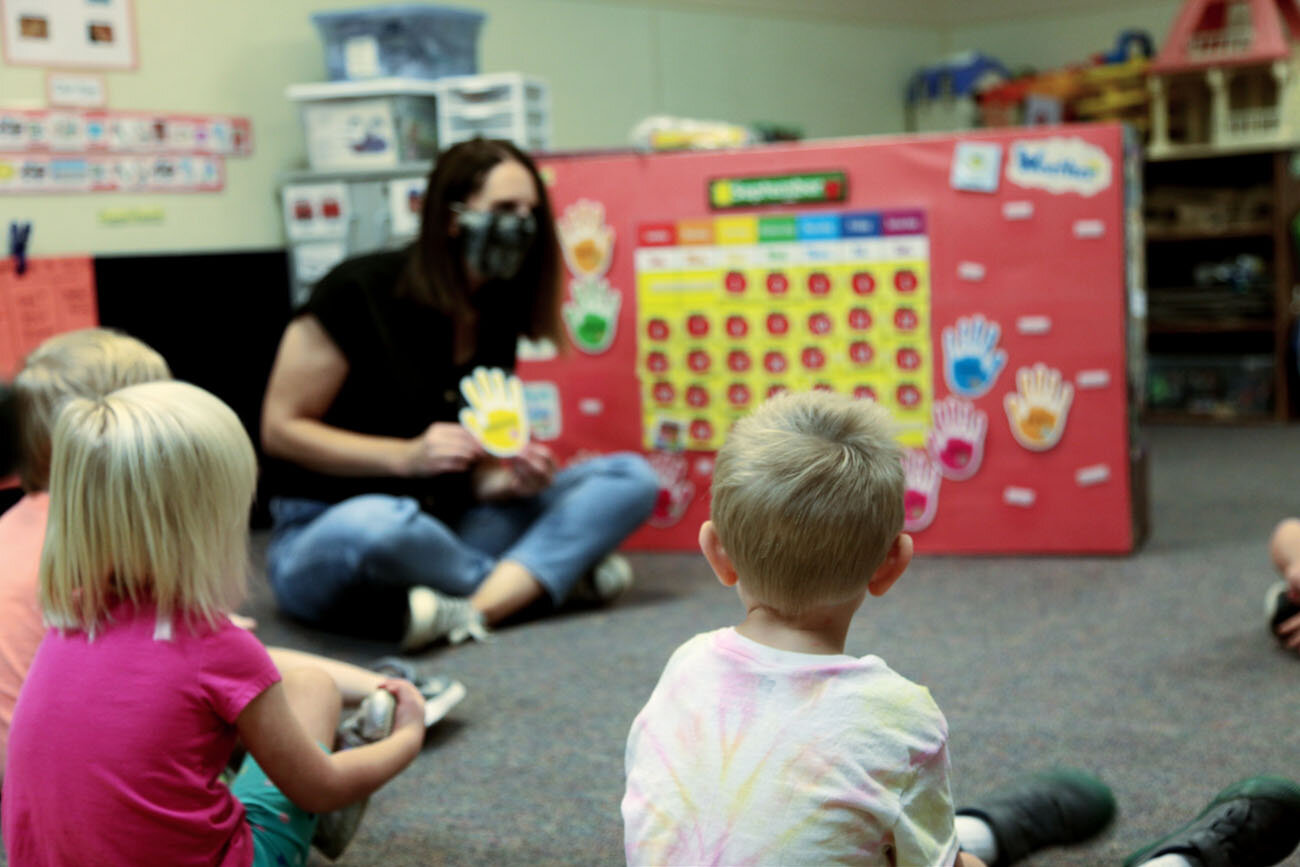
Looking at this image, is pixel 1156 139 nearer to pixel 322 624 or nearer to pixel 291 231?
pixel 291 231

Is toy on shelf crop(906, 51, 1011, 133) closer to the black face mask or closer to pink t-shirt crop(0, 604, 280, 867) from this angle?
the black face mask

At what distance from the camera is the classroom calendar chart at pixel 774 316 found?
2727 mm

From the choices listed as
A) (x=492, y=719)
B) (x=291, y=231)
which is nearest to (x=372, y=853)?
(x=492, y=719)

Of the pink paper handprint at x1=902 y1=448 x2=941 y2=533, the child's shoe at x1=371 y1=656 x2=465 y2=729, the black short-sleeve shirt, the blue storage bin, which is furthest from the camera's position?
the blue storage bin

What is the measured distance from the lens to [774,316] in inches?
110

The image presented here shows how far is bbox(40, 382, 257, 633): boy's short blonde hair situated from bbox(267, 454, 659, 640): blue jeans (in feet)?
3.55

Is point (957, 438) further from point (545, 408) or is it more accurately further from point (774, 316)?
point (545, 408)

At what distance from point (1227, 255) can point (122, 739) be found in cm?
446

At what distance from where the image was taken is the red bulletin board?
263 centimetres

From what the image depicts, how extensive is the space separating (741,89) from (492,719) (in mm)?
3341

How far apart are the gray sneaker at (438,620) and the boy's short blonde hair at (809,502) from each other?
132 centimetres

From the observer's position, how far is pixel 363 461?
88.8 inches

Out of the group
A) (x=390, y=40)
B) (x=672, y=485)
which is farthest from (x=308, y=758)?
(x=390, y=40)

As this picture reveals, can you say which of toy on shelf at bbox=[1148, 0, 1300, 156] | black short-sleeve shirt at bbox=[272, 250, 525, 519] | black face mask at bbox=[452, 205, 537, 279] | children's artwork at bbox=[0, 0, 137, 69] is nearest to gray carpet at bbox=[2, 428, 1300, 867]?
black short-sleeve shirt at bbox=[272, 250, 525, 519]
